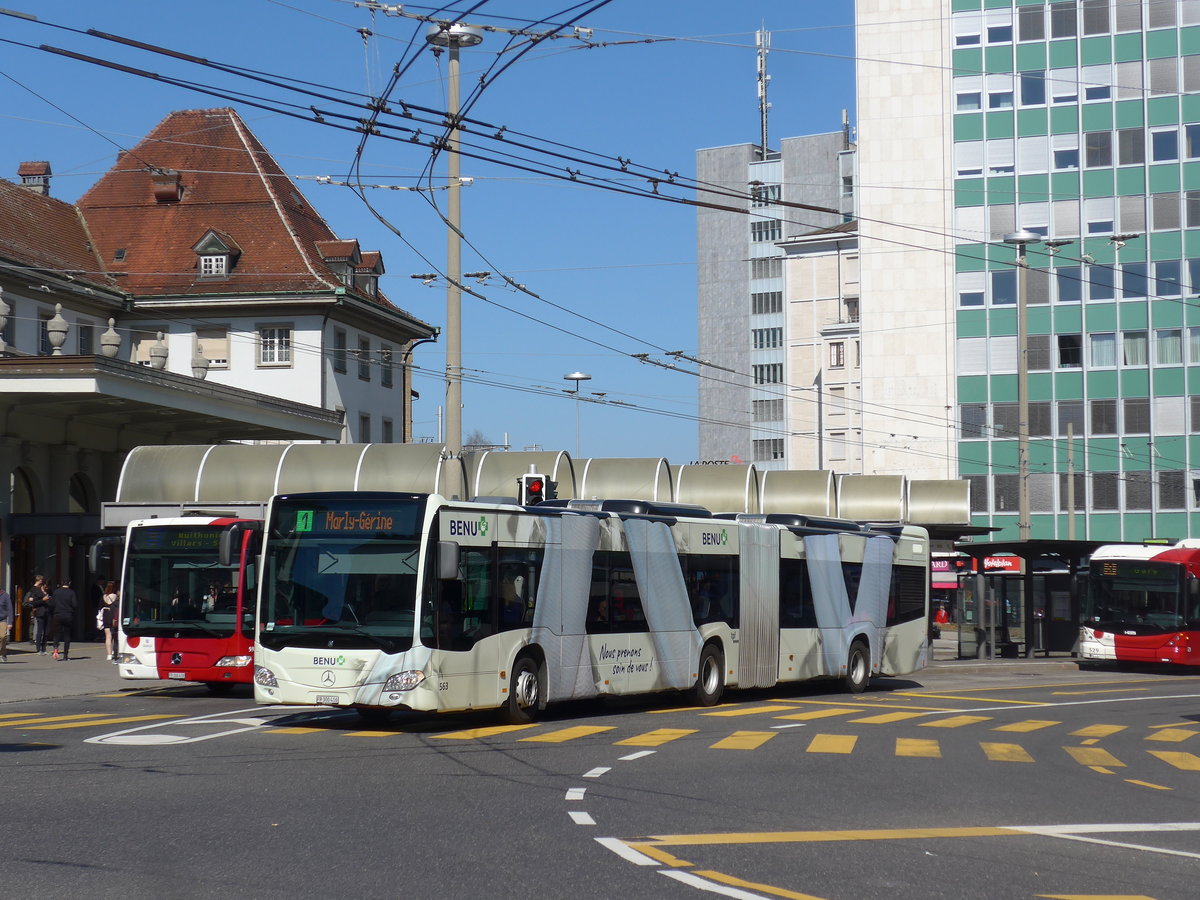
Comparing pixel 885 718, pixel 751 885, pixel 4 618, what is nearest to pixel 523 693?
pixel 885 718

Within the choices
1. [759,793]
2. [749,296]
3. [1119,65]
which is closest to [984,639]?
[759,793]

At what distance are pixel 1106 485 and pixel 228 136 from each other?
38.8 m

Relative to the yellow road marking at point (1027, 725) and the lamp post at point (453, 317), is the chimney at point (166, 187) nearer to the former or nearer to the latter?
the lamp post at point (453, 317)

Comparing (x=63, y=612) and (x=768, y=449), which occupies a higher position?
(x=768, y=449)

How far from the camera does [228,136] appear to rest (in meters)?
60.9

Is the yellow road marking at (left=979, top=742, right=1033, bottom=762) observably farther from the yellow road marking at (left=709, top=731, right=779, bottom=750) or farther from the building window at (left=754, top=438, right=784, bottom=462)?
the building window at (left=754, top=438, right=784, bottom=462)

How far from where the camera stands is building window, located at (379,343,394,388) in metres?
60.5

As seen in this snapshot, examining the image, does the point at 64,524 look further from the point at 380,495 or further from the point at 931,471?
the point at 931,471

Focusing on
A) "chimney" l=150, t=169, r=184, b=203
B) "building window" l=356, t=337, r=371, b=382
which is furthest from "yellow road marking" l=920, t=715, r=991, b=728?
"chimney" l=150, t=169, r=184, b=203

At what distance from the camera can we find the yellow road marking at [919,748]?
52.8 feet

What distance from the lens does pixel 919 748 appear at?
55.1ft

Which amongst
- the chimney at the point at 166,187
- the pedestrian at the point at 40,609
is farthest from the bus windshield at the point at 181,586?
the chimney at the point at 166,187

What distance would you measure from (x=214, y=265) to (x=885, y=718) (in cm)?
4053

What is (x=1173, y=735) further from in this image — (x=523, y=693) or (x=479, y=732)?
(x=479, y=732)
